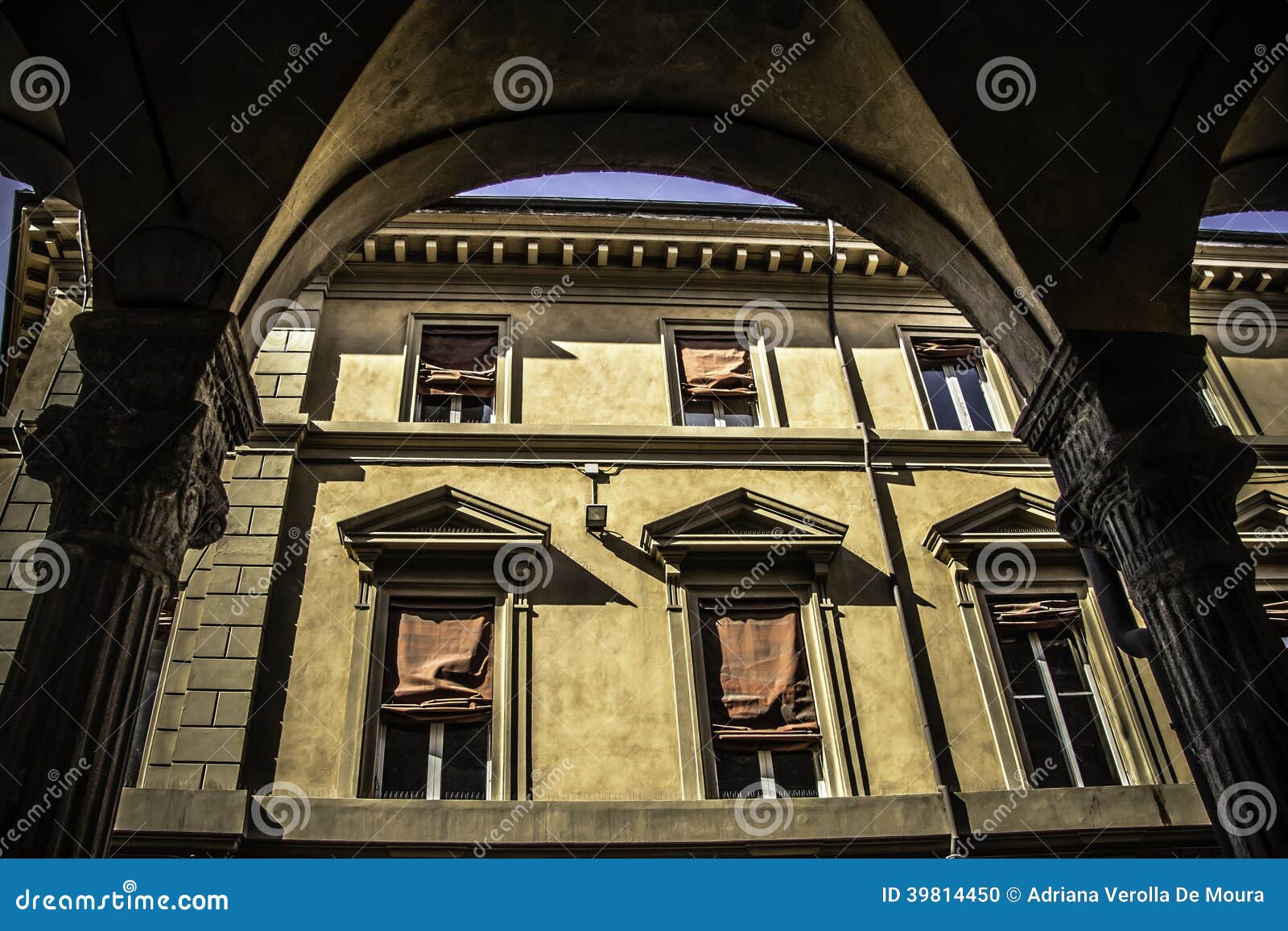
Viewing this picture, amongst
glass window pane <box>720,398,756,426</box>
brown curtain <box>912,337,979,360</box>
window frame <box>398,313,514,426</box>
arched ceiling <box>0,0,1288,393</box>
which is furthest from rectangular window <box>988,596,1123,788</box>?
window frame <box>398,313,514,426</box>

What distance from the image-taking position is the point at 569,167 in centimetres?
611

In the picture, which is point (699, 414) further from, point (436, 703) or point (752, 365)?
point (436, 703)

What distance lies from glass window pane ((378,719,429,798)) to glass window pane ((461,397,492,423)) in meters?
4.22

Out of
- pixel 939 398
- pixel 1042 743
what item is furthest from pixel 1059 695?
pixel 939 398

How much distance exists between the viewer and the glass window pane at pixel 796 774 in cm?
934

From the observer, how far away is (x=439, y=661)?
9789mm

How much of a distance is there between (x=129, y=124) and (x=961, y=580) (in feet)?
30.6

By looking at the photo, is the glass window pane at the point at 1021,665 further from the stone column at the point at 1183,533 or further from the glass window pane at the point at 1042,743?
the stone column at the point at 1183,533

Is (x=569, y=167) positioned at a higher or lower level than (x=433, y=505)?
lower

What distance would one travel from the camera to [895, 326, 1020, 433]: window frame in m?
12.5

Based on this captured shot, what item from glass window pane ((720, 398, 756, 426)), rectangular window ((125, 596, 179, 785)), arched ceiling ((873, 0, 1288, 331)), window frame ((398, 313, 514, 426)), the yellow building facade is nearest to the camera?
arched ceiling ((873, 0, 1288, 331))

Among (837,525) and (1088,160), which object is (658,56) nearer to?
(1088,160)

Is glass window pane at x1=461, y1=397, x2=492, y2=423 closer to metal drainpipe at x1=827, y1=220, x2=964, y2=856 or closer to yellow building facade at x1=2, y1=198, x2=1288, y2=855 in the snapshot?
yellow building facade at x1=2, y1=198, x2=1288, y2=855

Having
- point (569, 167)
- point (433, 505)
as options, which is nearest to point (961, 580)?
point (433, 505)
